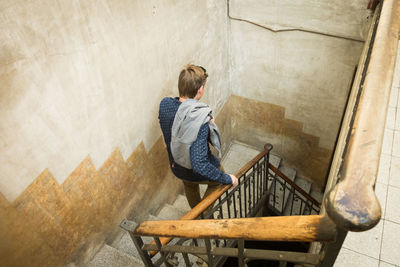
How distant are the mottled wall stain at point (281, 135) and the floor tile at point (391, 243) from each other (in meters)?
3.01

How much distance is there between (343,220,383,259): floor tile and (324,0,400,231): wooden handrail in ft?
3.99

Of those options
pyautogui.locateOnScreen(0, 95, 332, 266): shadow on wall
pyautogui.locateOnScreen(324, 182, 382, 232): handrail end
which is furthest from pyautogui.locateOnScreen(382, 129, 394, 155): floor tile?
pyautogui.locateOnScreen(0, 95, 332, 266): shadow on wall

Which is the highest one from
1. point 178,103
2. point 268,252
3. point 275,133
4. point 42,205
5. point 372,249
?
point 178,103

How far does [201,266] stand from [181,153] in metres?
1.10

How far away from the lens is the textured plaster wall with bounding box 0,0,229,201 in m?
1.80

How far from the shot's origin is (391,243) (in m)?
2.01

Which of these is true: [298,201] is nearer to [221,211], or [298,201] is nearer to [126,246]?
[221,211]

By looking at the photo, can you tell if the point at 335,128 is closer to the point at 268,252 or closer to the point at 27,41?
the point at 268,252

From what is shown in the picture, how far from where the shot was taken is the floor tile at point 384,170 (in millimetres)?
2323

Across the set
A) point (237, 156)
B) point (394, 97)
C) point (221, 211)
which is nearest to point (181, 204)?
point (221, 211)

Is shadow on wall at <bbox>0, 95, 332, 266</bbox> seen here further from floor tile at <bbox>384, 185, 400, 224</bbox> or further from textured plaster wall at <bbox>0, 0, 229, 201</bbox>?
floor tile at <bbox>384, 185, 400, 224</bbox>

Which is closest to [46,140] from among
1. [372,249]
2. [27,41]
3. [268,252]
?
[27,41]

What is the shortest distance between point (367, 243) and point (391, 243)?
16 centimetres

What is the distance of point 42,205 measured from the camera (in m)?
2.25
